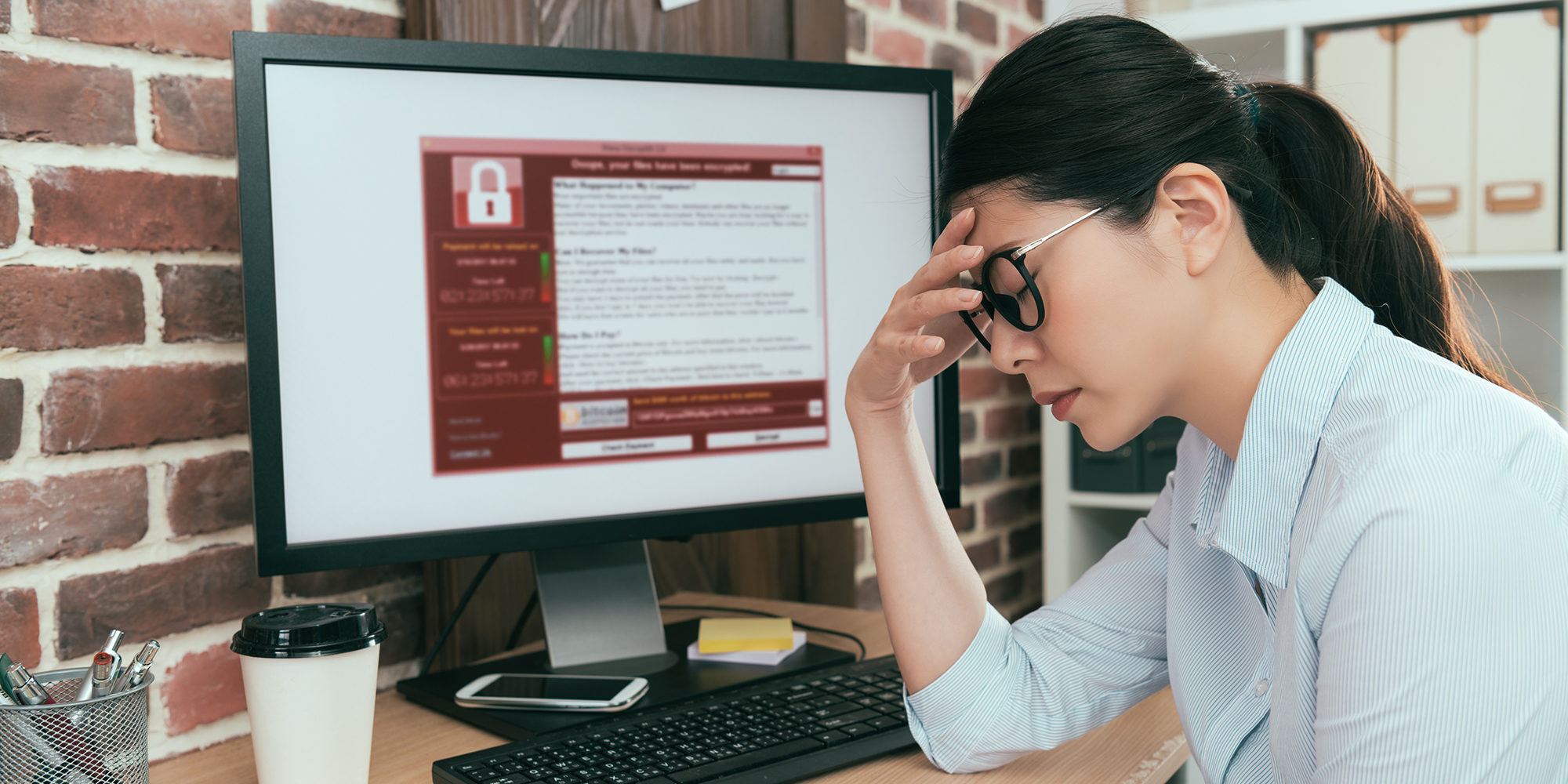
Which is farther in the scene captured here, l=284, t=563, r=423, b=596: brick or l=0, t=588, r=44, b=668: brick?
l=284, t=563, r=423, b=596: brick

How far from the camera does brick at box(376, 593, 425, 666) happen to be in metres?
1.02

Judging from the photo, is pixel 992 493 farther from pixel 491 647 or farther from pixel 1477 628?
pixel 1477 628

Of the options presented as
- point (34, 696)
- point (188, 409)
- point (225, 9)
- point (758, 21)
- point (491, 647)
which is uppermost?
point (758, 21)

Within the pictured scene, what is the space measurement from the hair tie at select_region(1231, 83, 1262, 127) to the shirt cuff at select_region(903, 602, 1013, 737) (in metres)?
0.43

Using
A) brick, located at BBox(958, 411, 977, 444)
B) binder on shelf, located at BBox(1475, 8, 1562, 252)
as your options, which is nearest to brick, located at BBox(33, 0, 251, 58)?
brick, located at BBox(958, 411, 977, 444)

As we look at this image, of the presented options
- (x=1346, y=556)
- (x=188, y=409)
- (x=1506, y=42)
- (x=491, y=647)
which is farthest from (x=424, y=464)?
(x=1506, y=42)

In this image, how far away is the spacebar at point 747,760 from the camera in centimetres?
69

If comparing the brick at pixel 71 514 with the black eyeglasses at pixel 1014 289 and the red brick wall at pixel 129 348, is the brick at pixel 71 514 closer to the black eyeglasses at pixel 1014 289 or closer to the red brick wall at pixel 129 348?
the red brick wall at pixel 129 348

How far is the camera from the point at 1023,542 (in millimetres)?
1949

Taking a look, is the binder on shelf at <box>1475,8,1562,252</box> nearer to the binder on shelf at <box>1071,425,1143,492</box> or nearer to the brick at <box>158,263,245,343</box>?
the binder on shelf at <box>1071,425,1143,492</box>

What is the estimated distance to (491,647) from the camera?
1092 mm

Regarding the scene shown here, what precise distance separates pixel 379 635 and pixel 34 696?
18cm

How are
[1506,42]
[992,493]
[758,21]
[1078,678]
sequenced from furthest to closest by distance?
[992,493], [1506,42], [758,21], [1078,678]

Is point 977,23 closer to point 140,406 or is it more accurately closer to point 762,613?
point 762,613
